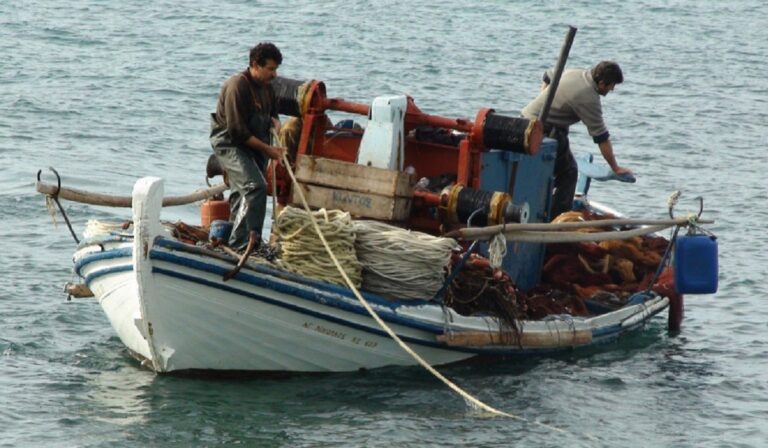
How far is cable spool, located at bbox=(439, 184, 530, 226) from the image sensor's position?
1155 centimetres

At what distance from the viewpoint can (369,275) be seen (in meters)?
11.4

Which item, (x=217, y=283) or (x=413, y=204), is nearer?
(x=217, y=283)

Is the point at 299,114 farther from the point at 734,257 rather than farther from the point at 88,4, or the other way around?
the point at 88,4

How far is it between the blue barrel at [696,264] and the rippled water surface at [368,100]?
72cm

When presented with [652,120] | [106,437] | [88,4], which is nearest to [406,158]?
[106,437]

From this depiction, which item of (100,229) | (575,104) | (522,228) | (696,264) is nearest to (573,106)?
(575,104)

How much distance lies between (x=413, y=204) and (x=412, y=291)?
862mm

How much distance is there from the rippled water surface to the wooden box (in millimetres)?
1271

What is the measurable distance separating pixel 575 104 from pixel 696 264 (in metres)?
1.83

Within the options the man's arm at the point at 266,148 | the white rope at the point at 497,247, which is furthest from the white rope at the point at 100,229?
the white rope at the point at 497,247

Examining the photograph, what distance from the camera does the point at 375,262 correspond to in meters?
11.3

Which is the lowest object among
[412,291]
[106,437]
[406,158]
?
[106,437]

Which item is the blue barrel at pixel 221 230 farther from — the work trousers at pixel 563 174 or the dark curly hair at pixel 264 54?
the work trousers at pixel 563 174

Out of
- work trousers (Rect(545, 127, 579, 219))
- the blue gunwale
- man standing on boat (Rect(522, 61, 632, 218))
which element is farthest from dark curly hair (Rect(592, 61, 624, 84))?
the blue gunwale
